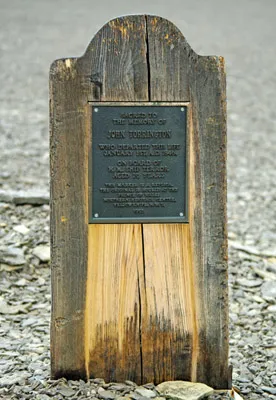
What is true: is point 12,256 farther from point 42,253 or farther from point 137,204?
point 137,204

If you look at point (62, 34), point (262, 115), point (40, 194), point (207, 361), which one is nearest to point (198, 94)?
point (207, 361)

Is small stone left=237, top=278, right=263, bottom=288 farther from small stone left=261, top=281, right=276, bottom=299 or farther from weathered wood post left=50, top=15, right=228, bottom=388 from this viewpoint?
weathered wood post left=50, top=15, right=228, bottom=388

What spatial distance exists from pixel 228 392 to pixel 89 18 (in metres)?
20.7

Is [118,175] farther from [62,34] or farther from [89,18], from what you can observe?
[89,18]

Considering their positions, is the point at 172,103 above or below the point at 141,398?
above

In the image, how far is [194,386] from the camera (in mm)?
3604

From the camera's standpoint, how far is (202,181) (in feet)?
11.6

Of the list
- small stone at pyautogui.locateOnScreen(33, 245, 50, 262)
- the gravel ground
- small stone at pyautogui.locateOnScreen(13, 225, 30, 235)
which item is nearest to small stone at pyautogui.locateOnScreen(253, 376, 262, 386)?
the gravel ground

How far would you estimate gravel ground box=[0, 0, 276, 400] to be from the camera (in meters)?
4.17

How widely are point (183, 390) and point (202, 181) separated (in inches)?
42.1

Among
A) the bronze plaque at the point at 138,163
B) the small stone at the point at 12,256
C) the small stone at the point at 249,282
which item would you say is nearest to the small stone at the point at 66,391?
the bronze plaque at the point at 138,163

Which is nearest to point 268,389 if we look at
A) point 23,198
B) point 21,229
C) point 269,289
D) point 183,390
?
point 183,390

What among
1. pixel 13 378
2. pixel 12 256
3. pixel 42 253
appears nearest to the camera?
pixel 13 378

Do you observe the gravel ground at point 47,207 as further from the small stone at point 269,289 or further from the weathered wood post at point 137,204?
the weathered wood post at point 137,204
